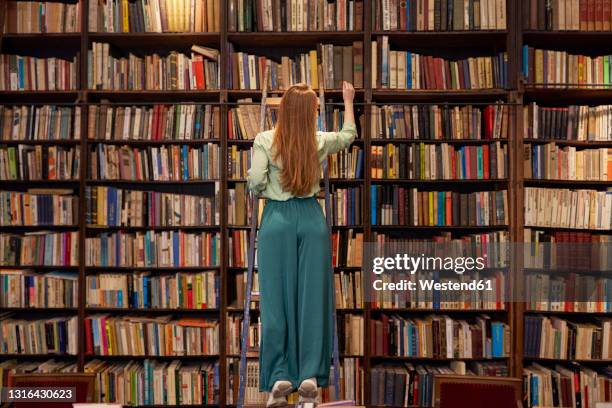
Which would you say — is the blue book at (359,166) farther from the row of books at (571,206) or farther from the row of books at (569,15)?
the row of books at (569,15)

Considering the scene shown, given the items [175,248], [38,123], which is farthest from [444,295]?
[38,123]

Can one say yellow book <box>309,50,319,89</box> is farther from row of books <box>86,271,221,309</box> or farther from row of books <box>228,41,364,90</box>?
row of books <box>86,271,221,309</box>

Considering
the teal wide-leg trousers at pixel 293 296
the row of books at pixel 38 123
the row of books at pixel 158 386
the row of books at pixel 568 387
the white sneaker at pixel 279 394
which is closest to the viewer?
the white sneaker at pixel 279 394

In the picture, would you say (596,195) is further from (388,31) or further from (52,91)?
(52,91)

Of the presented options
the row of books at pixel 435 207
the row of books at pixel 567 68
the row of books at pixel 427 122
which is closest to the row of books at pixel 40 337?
the row of books at pixel 435 207

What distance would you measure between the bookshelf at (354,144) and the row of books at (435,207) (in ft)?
0.17

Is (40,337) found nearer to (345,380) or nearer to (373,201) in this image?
(345,380)

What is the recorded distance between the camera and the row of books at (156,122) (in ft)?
12.3

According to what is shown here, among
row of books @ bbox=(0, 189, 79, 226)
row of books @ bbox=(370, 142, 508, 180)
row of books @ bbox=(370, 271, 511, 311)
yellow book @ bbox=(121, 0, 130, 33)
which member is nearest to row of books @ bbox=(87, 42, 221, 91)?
yellow book @ bbox=(121, 0, 130, 33)

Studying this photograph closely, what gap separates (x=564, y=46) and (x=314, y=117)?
236 cm

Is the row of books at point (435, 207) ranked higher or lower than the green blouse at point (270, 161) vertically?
lower

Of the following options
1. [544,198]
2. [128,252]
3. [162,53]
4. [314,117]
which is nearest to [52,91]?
[162,53]

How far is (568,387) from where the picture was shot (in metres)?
3.61

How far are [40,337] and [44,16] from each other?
7.13 feet
